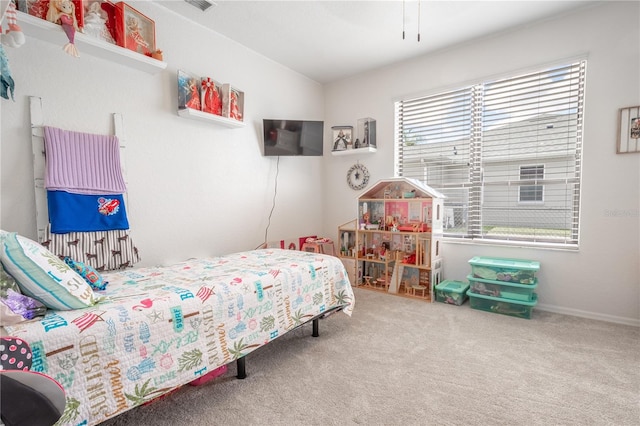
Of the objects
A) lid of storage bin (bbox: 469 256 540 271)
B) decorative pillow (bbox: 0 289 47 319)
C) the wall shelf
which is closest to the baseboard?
lid of storage bin (bbox: 469 256 540 271)

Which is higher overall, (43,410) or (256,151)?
(256,151)

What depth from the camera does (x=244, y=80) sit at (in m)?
3.25

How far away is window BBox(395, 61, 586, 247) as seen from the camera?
2.83 m

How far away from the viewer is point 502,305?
9.29 feet

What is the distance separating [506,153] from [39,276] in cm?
370

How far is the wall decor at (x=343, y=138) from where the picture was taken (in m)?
3.99

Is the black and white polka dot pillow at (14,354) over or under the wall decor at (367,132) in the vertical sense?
under

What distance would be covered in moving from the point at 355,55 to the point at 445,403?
337 centimetres

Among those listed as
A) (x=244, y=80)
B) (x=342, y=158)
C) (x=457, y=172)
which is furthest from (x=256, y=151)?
(x=457, y=172)

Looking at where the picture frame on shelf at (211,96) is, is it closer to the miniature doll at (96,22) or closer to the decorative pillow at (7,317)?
the miniature doll at (96,22)

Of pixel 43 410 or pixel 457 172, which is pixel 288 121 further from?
pixel 43 410

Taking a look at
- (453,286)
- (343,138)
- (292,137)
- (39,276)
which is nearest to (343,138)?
(343,138)

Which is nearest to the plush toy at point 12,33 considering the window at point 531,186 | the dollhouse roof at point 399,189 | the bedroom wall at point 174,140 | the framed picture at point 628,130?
the bedroom wall at point 174,140

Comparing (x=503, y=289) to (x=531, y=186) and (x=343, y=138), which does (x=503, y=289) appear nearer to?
(x=531, y=186)
